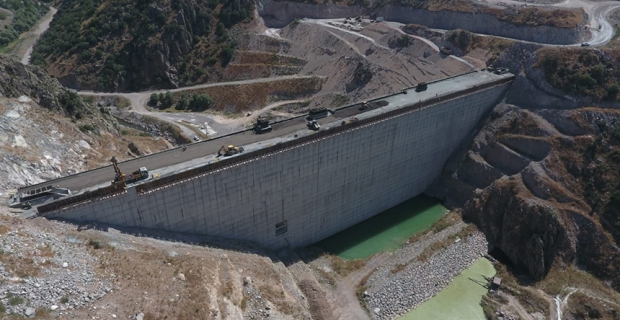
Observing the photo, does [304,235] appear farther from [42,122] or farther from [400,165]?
[42,122]

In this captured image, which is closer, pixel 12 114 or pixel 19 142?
pixel 19 142

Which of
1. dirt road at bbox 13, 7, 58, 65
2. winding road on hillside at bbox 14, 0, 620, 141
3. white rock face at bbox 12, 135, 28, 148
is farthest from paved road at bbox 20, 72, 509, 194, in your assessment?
dirt road at bbox 13, 7, 58, 65

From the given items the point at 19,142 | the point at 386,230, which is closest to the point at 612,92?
the point at 386,230

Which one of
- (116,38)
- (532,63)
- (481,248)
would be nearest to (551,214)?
(481,248)

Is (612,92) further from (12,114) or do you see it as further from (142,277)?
(12,114)

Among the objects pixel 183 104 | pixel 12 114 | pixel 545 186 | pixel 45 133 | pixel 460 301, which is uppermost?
pixel 12 114

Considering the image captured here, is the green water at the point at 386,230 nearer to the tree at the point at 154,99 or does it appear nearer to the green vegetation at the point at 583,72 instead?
the green vegetation at the point at 583,72

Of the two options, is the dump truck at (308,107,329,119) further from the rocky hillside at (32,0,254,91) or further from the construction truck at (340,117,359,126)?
the rocky hillside at (32,0,254,91)
